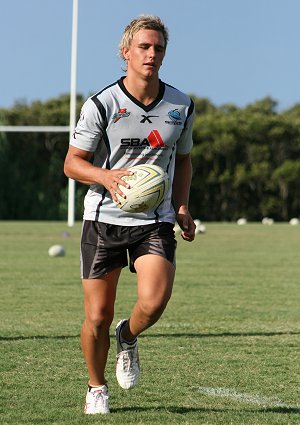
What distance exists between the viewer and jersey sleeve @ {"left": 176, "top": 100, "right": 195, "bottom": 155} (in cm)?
584

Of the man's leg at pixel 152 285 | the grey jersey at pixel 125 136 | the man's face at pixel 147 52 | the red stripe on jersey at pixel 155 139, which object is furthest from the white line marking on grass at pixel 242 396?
the man's face at pixel 147 52

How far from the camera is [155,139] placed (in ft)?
18.4

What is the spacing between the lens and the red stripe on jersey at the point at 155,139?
5.59 m

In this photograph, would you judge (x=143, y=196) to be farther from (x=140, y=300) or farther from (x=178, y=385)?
(x=178, y=385)

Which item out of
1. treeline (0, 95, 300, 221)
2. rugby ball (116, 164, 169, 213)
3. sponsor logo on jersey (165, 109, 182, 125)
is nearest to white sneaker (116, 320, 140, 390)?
rugby ball (116, 164, 169, 213)

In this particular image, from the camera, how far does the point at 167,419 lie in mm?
5453

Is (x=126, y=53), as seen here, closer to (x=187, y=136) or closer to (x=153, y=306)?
(x=187, y=136)

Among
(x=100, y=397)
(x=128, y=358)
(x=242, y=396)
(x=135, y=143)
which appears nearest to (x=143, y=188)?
(x=135, y=143)

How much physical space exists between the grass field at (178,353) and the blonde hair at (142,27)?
197 cm

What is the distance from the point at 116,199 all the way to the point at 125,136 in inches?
13.7

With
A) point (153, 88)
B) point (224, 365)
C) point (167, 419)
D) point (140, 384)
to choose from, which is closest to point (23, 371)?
point (140, 384)

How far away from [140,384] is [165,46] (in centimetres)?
220

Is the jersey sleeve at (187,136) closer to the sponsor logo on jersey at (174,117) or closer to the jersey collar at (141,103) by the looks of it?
the sponsor logo on jersey at (174,117)

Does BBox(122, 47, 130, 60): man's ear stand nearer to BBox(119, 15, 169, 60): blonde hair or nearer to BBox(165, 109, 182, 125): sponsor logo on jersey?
BBox(119, 15, 169, 60): blonde hair
